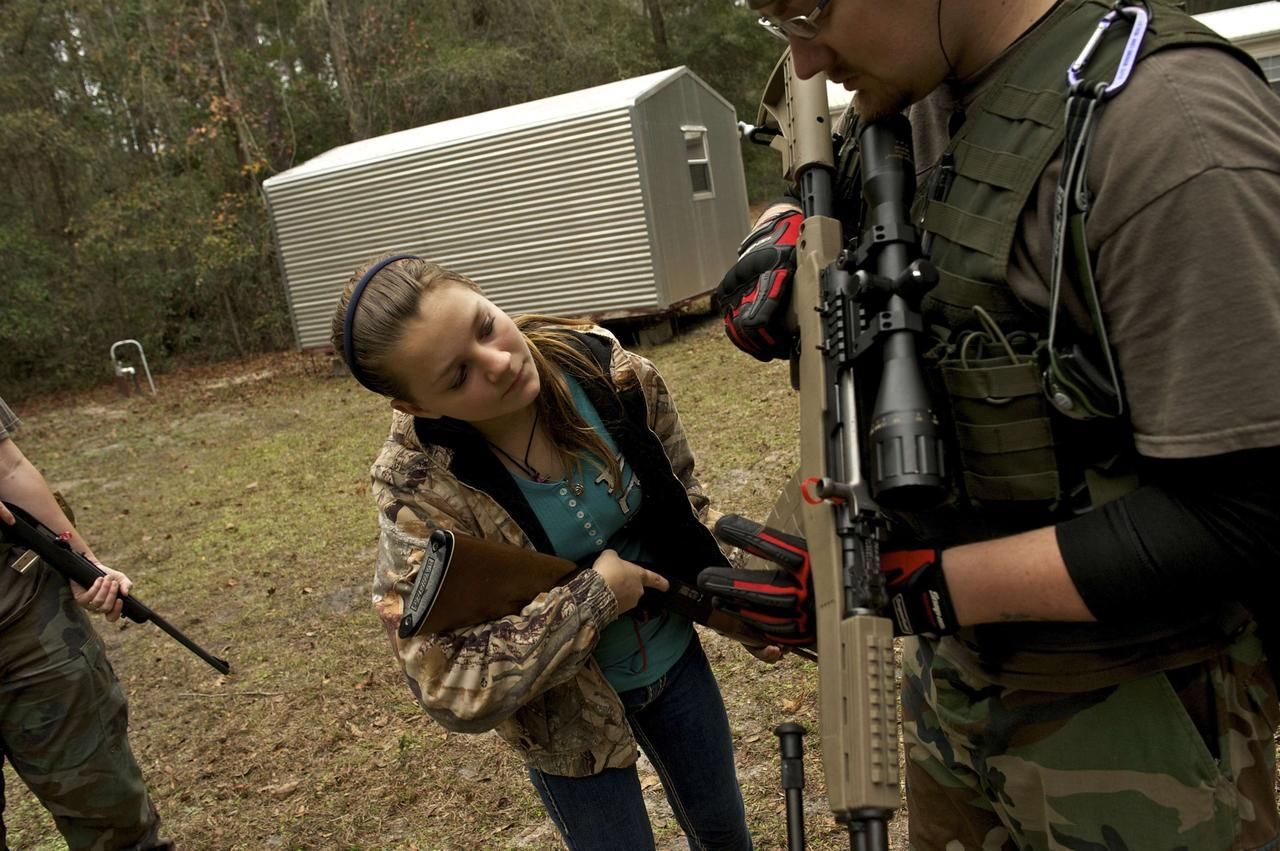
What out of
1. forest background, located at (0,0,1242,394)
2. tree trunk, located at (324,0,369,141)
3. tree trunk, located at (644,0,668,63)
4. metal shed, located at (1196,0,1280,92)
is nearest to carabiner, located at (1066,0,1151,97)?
metal shed, located at (1196,0,1280,92)

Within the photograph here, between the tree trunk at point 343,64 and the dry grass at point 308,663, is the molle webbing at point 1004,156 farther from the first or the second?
the tree trunk at point 343,64

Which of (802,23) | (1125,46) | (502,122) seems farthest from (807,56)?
(502,122)

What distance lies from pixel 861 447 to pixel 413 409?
1.04 metres

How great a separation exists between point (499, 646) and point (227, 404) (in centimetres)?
1384

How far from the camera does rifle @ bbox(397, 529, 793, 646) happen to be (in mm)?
1822

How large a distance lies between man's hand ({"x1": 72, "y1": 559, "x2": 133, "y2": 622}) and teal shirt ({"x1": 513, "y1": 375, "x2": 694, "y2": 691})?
196 cm

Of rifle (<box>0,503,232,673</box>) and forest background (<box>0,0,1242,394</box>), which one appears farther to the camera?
forest background (<box>0,0,1242,394</box>)

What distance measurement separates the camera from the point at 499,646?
6.25 ft

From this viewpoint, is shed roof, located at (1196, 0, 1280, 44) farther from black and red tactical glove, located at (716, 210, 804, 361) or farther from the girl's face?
the girl's face

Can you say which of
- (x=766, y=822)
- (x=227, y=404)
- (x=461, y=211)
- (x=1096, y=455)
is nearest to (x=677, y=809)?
(x=766, y=822)

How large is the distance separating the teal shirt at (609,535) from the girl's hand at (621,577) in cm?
10

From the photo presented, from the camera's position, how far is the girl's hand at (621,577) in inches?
80.4

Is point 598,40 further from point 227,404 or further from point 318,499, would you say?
point 318,499

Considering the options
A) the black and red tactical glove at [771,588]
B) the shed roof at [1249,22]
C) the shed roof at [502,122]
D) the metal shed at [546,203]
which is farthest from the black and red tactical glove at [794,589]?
the shed roof at [1249,22]
